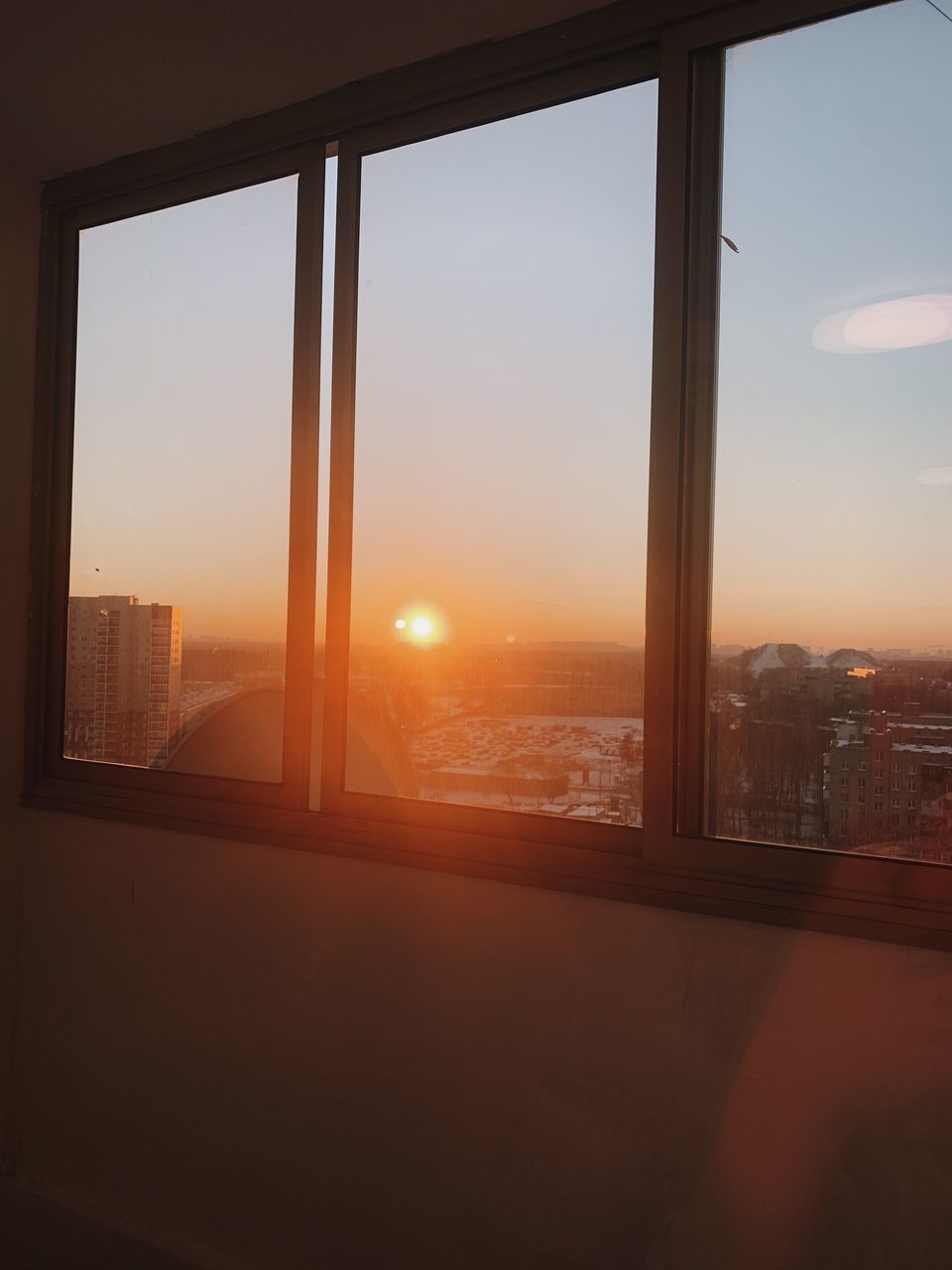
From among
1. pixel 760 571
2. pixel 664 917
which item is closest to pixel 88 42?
pixel 760 571

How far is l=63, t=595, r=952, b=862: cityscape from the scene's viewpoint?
1540mm

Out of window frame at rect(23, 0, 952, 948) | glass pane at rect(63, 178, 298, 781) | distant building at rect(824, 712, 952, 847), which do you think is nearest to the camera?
distant building at rect(824, 712, 952, 847)

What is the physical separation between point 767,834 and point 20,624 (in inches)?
75.2

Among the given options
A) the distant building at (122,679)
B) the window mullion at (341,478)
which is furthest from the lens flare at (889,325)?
the distant building at (122,679)

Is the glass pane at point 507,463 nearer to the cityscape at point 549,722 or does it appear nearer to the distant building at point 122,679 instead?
the cityscape at point 549,722

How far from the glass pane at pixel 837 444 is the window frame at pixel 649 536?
0.13 feet

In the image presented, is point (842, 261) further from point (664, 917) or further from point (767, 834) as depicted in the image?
point (664, 917)

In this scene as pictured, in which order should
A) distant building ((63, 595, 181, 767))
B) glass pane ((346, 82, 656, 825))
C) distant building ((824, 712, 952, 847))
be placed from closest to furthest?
distant building ((824, 712, 952, 847)) → glass pane ((346, 82, 656, 825)) → distant building ((63, 595, 181, 767))

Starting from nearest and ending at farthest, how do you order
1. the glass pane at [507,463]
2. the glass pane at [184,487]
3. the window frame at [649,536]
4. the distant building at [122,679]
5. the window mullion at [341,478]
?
the window frame at [649,536] < the glass pane at [507,463] < the window mullion at [341,478] < the glass pane at [184,487] < the distant building at [122,679]

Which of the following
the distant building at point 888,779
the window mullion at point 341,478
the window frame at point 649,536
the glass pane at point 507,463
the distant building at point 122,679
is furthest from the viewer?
the distant building at point 122,679

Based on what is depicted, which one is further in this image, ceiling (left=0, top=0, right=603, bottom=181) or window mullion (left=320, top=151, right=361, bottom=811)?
window mullion (left=320, top=151, right=361, bottom=811)

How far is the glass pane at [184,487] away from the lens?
7.35 feet

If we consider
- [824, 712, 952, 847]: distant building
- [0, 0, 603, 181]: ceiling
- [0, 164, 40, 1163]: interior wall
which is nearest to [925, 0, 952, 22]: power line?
[0, 0, 603, 181]: ceiling

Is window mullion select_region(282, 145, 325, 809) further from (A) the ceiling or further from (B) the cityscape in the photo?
(A) the ceiling
